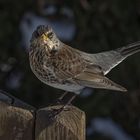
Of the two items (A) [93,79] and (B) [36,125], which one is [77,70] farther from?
(B) [36,125]

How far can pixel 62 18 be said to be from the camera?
6473 mm

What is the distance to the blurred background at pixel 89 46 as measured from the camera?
5.96 meters

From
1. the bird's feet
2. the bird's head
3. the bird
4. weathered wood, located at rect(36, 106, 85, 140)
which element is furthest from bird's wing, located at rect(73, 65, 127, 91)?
weathered wood, located at rect(36, 106, 85, 140)

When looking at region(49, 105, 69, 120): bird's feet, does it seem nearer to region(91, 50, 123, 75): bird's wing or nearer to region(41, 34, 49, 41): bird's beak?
region(41, 34, 49, 41): bird's beak

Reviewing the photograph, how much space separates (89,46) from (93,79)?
4.12ft

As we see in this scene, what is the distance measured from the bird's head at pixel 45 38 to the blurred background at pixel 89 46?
51.1 inches

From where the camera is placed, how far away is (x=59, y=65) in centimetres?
459

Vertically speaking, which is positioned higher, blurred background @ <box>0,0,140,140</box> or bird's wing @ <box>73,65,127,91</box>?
bird's wing @ <box>73,65,127,91</box>

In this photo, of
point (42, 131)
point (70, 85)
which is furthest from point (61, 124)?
point (70, 85)

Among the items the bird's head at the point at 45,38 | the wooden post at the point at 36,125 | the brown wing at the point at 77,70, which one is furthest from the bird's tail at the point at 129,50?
the wooden post at the point at 36,125

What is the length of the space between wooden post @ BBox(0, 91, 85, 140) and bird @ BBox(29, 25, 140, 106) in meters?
1.06

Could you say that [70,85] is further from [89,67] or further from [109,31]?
[109,31]

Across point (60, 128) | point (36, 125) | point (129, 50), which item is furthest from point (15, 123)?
point (129, 50)

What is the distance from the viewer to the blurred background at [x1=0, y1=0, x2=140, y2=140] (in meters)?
5.96
